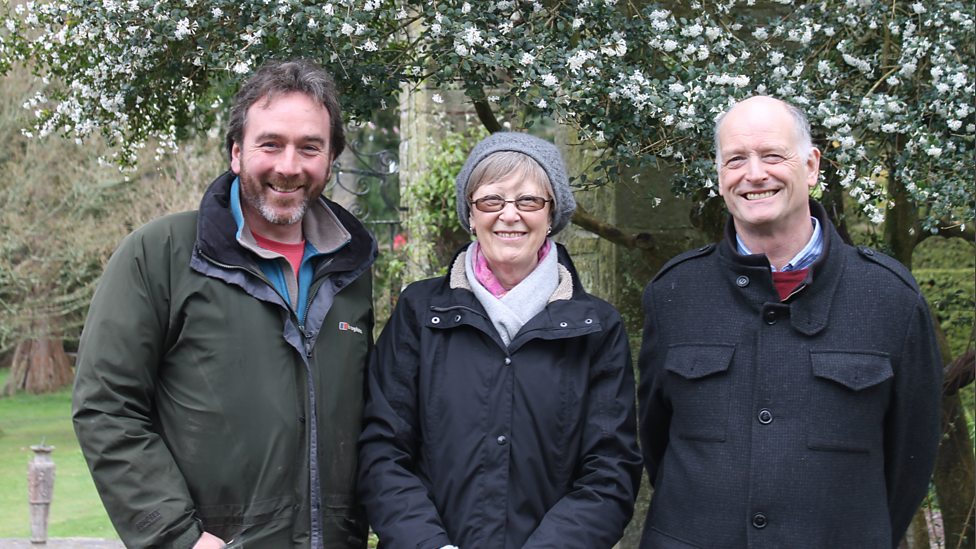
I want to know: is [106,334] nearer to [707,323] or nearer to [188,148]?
[707,323]

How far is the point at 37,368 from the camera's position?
2142cm

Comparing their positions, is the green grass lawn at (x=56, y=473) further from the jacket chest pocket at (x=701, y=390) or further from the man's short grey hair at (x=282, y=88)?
the jacket chest pocket at (x=701, y=390)

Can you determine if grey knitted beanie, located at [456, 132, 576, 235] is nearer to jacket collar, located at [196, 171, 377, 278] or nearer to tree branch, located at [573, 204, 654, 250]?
jacket collar, located at [196, 171, 377, 278]

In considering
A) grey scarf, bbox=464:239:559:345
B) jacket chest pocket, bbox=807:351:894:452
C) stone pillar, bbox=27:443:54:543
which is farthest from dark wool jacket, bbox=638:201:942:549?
stone pillar, bbox=27:443:54:543

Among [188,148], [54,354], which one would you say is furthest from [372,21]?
[54,354]

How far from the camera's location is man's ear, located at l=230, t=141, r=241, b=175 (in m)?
3.15

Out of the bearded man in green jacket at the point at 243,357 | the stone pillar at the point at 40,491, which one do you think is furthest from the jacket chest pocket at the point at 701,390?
the stone pillar at the point at 40,491

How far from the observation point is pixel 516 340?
304cm

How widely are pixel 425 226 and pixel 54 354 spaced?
614 inches

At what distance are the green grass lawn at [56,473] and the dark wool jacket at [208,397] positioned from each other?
7104 mm

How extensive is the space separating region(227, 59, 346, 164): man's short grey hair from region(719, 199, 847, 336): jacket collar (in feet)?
3.93

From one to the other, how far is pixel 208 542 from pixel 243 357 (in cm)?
47

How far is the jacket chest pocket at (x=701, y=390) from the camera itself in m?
2.92

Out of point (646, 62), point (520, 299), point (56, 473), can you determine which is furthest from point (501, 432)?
point (56, 473)
